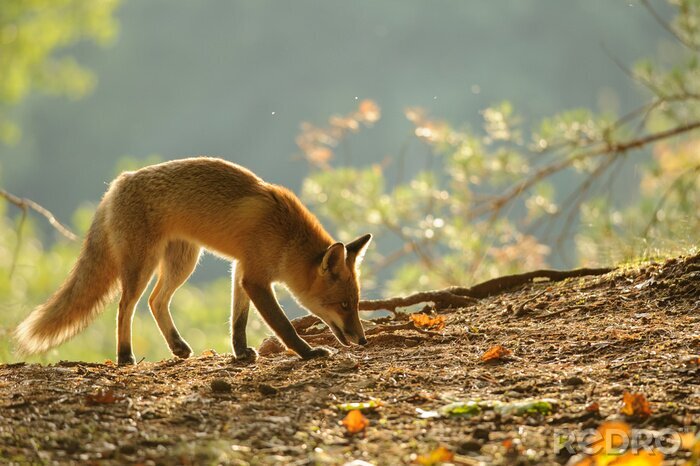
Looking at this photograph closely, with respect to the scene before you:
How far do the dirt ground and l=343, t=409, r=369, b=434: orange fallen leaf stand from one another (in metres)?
0.03

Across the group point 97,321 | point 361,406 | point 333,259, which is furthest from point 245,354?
point 97,321

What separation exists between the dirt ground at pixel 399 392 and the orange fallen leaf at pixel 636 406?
0.08 ft

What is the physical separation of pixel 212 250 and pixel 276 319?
32.1 inches

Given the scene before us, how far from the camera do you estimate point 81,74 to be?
12.8m

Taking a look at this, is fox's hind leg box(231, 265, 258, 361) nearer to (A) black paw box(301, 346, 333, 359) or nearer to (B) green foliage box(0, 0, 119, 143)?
(A) black paw box(301, 346, 333, 359)

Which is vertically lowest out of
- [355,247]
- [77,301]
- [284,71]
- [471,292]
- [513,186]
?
[77,301]

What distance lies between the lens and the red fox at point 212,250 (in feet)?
15.4

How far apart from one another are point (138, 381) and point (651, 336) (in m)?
2.61

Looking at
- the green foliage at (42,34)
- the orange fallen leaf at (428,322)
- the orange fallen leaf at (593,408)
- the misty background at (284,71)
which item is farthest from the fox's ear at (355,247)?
the misty background at (284,71)

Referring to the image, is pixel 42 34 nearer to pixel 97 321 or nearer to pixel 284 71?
pixel 97 321

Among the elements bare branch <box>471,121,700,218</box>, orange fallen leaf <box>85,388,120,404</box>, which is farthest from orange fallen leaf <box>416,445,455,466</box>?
bare branch <box>471,121,700,218</box>

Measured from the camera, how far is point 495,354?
3648mm

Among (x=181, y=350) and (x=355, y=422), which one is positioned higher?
(x=181, y=350)

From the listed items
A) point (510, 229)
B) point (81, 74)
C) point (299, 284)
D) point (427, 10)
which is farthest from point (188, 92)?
point (299, 284)
